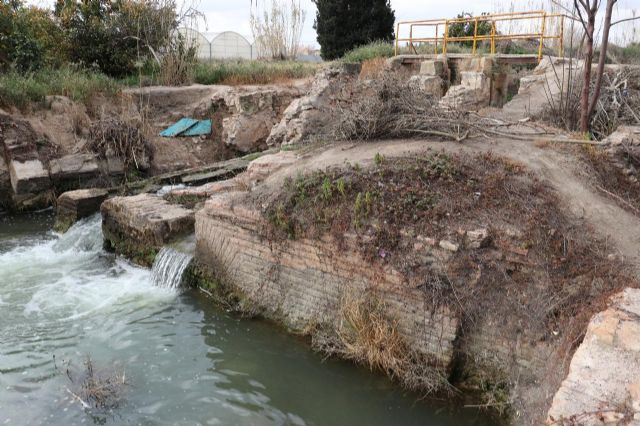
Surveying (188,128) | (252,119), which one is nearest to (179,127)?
(188,128)

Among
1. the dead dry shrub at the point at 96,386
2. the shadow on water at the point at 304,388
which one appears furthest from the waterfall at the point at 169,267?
the dead dry shrub at the point at 96,386

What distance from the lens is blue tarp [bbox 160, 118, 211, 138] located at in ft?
43.9

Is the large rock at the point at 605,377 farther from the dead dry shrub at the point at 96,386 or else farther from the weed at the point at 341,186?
the dead dry shrub at the point at 96,386

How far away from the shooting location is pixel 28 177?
34.4 feet

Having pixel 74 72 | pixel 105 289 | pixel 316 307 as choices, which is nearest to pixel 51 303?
pixel 105 289

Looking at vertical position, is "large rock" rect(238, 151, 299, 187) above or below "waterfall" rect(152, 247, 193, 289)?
above

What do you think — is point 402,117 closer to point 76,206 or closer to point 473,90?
point 473,90

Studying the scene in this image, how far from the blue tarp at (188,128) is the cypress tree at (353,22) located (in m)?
8.12

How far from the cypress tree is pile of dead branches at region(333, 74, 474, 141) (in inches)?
525

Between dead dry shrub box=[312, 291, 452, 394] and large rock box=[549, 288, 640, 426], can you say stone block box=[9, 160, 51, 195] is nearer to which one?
dead dry shrub box=[312, 291, 452, 394]

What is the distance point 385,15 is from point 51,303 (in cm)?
1704

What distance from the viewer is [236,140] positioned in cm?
1327

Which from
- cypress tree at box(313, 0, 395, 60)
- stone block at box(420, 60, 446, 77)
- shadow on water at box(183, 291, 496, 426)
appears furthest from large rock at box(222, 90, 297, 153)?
shadow on water at box(183, 291, 496, 426)

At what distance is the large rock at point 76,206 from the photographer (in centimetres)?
940
